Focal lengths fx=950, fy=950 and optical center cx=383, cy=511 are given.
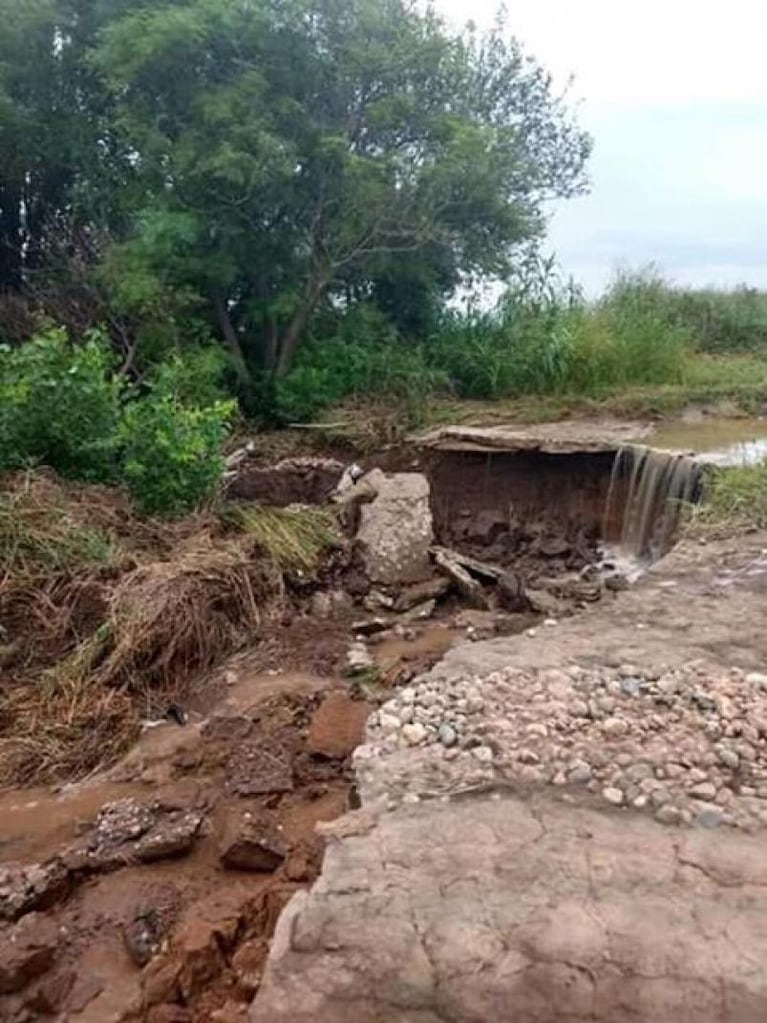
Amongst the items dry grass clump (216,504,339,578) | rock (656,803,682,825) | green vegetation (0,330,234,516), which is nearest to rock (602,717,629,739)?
rock (656,803,682,825)

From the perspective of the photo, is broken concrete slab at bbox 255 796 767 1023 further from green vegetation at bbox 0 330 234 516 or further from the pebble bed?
green vegetation at bbox 0 330 234 516

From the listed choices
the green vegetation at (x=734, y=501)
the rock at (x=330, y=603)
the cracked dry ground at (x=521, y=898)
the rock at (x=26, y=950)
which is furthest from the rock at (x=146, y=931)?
the green vegetation at (x=734, y=501)

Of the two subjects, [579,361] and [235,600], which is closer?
[235,600]

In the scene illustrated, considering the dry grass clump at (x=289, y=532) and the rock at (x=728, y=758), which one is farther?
the dry grass clump at (x=289, y=532)

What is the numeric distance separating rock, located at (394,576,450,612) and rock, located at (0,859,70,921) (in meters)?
2.94

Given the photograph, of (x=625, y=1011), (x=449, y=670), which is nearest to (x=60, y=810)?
(x=449, y=670)

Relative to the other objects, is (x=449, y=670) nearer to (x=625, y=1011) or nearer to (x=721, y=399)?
(x=625, y=1011)

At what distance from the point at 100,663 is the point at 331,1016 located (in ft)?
9.65

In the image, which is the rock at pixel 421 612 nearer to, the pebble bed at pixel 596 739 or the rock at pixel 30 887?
the pebble bed at pixel 596 739

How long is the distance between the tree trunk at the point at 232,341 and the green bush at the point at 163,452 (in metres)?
3.24

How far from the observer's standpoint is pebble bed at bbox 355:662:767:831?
2936 mm

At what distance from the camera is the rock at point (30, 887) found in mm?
3049

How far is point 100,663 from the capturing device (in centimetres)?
480

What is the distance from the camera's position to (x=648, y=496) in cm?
726
